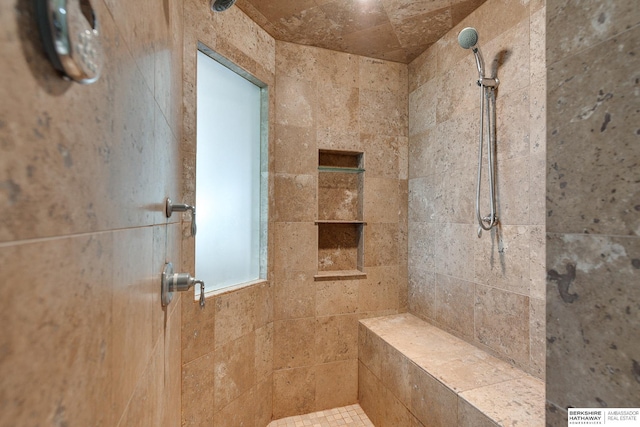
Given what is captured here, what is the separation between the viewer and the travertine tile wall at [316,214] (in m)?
1.92

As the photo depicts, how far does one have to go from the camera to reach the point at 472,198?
1.67 metres

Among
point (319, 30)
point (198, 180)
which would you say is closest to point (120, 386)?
point (198, 180)

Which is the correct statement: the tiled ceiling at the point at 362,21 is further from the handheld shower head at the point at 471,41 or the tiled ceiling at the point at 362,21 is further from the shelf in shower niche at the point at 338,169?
the shelf in shower niche at the point at 338,169

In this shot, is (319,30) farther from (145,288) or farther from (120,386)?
(120,386)

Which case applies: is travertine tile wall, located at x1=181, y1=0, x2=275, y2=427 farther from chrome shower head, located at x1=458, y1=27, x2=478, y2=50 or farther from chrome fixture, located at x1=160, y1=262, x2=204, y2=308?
chrome shower head, located at x1=458, y1=27, x2=478, y2=50

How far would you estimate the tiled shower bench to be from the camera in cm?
113

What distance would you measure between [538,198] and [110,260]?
1615 mm

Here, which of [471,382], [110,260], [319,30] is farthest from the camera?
[319,30]

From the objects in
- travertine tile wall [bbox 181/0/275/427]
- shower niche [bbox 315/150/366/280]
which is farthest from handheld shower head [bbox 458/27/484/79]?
travertine tile wall [bbox 181/0/275/427]

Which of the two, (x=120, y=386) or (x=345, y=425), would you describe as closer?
(x=120, y=386)

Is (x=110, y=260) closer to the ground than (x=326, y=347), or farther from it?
farther from it

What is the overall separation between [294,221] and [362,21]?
1.37 metres

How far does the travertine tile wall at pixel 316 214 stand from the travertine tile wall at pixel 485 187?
0.16 meters

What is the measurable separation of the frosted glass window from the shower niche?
0.53 meters
